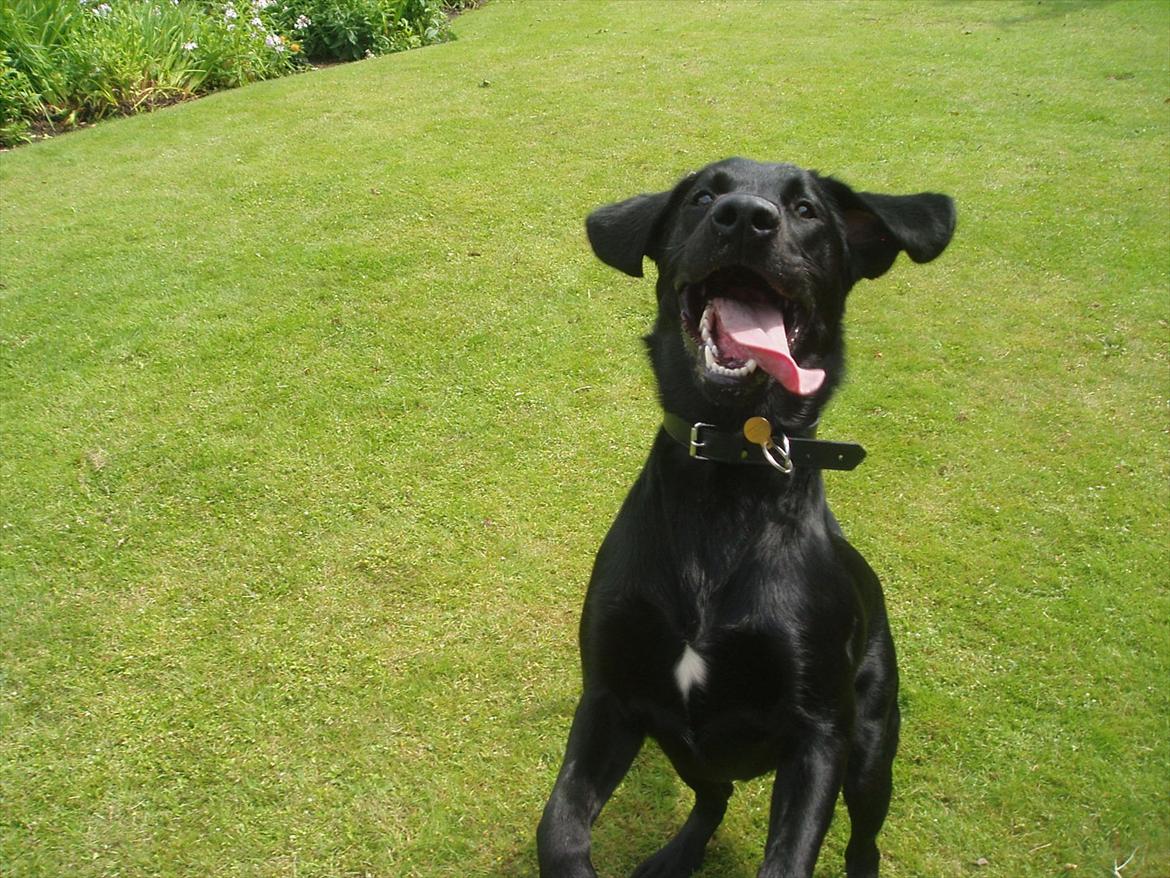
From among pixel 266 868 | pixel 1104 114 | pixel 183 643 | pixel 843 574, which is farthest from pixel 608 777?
pixel 1104 114

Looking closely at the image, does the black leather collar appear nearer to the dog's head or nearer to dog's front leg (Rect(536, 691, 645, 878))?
the dog's head

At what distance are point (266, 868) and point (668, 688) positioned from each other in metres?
1.57

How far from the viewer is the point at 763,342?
8.11ft

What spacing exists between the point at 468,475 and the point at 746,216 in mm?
2761

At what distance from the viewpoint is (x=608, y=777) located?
8.41 ft

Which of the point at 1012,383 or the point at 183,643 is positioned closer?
the point at 183,643

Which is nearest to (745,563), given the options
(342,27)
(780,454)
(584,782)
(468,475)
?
(780,454)

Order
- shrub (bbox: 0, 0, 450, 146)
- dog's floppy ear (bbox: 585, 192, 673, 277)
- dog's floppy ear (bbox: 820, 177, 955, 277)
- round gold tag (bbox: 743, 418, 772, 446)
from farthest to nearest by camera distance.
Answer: shrub (bbox: 0, 0, 450, 146) < dog's floppy ear (bbox: 585, 192, 673, 277) < dog's floppy ear (bbox: 820, 177, 955, 277) < round gold tag (bbox: 743, 418, 772, 446)

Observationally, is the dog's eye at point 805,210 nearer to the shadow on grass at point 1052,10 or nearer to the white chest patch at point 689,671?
the white chest patch at point 689,671

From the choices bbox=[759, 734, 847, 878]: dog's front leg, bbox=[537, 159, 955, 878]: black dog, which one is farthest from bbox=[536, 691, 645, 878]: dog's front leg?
bbox=[759, 734, 847, 878]: dog's front leg

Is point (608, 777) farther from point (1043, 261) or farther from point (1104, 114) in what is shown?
point (1104, 114)

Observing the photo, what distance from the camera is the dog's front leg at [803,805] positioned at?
233cm

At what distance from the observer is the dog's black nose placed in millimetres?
2479

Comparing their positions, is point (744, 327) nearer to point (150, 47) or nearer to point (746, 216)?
point (746, 216)
